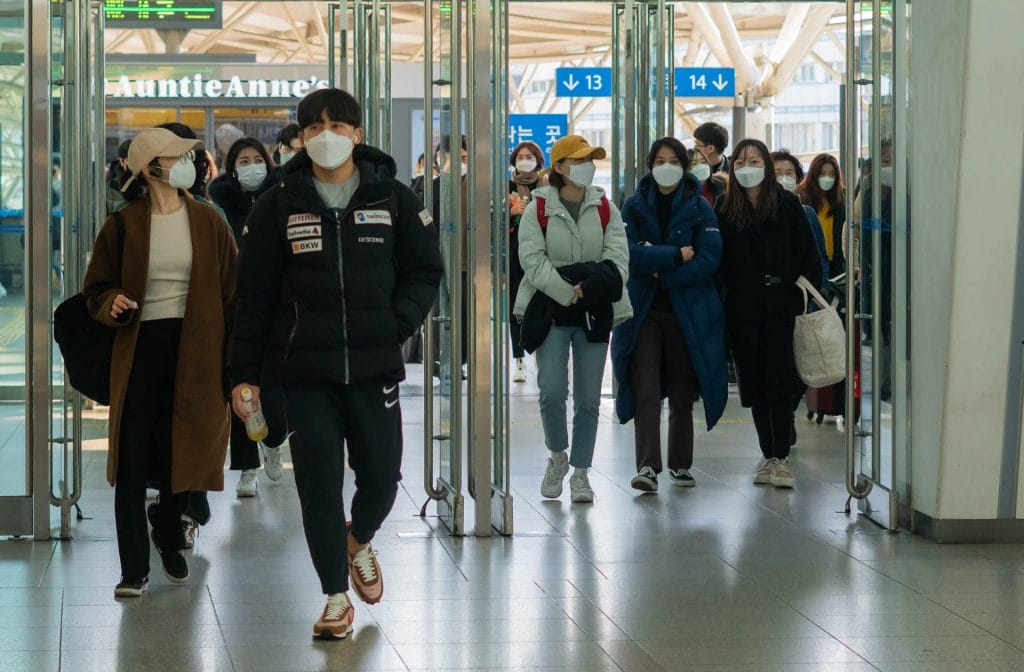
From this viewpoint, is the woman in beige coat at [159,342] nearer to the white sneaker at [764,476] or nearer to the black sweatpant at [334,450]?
the black sweatpant at [334,450]

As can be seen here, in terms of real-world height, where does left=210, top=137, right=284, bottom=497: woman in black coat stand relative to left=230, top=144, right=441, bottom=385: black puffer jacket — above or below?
above

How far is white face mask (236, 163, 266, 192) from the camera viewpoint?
26.1 ft

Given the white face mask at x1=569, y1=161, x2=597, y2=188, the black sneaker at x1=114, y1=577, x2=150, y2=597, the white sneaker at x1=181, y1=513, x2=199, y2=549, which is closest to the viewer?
the black sneaker at x1=114, y1=577, x2=150, y2=597

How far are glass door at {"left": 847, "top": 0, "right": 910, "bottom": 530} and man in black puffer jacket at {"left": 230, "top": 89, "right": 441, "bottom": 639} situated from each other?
250cm

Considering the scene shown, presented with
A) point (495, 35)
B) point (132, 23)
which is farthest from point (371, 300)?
point (132, 23)

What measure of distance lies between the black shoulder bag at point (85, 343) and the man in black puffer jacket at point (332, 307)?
0.86 metres

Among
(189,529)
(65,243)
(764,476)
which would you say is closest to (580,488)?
(764,476)

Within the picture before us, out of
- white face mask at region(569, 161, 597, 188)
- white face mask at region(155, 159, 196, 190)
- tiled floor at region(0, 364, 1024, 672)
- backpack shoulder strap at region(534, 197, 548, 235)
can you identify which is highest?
white face mask at region(569, 161, 597, 188)

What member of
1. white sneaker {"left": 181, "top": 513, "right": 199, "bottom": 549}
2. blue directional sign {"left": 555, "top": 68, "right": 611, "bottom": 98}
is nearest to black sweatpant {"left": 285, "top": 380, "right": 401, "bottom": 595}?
white sneaker {"left": 181, "top": 513, "right": 199, "bottom": 549}

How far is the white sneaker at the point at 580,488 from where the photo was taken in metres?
7.46

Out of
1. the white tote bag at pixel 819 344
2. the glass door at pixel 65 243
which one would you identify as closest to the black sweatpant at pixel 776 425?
the white tote bag at pixel 819 344

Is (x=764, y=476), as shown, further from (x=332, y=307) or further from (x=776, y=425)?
(x=332, y=307)

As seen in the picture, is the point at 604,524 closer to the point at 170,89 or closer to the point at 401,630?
the point at 401,630

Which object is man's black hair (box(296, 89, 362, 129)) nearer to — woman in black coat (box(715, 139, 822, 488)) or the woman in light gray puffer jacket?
the woman in light gray puffer jacket
